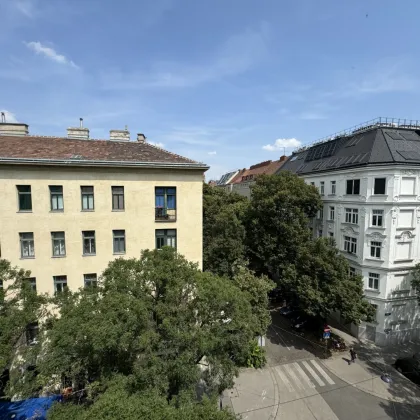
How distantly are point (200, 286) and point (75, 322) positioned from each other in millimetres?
5165

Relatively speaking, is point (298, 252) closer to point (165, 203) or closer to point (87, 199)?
point (165, 203)

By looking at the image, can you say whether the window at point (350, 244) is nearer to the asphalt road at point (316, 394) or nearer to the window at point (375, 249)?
the window at point (375, 249)

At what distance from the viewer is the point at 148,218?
711 inches

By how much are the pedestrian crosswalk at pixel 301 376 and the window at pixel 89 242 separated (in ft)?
53.7

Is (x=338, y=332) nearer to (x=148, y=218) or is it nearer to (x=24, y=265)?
(x=148, y=218)

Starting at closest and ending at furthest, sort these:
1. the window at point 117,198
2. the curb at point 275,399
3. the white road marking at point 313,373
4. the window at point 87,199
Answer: the curb at point 275,399, the window at point 87,199, the window at point 117,198, the white road marking at point 313,373

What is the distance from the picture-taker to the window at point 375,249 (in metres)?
23.5

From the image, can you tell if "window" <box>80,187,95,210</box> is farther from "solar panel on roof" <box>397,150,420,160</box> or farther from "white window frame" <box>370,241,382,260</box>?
"solar panel on roof" <box>397,150,420,160</box>

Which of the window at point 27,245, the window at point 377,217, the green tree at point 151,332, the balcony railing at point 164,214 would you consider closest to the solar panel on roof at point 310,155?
the window at point 377,217

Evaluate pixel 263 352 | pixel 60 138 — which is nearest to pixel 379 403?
pixel 263 352

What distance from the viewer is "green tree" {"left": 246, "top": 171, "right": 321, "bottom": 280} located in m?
26.0

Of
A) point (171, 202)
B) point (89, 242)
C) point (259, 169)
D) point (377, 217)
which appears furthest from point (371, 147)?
point (259, 169)

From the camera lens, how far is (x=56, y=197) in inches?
652

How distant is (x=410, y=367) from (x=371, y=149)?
59.9ft
